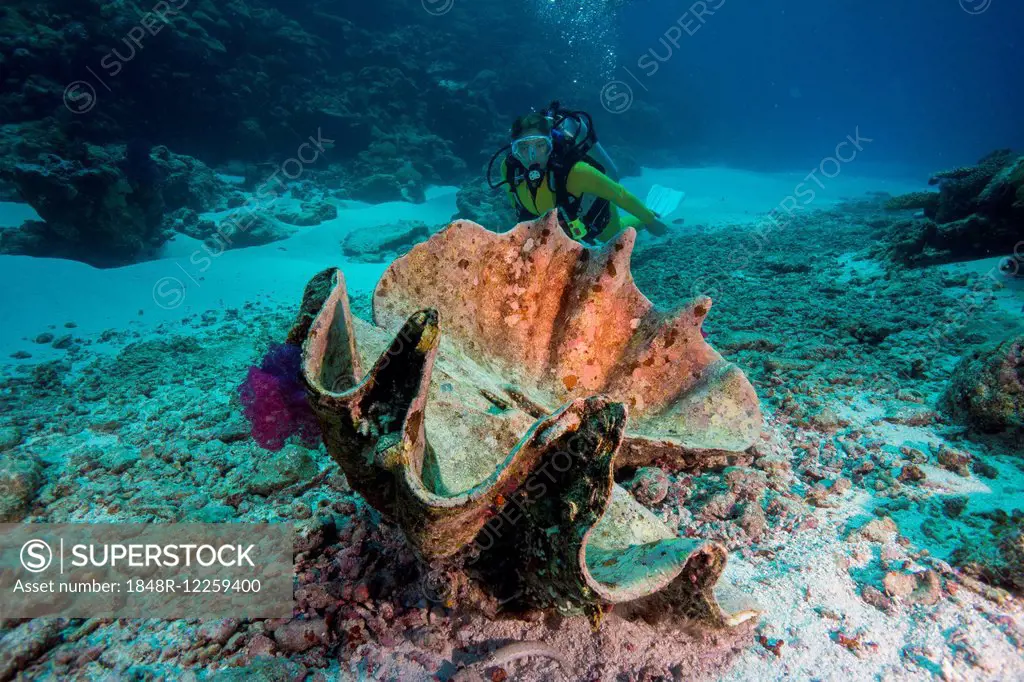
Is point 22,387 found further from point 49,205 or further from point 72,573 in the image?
point 49,205

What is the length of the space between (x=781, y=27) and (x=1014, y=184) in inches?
4306

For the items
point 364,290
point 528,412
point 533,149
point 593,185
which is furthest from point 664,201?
point 528,412

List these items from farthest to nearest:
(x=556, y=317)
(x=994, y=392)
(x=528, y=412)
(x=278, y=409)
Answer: (x=556, y=317)
(x=278, y=409)
(x=528, y=412)
(x=994, y=392)

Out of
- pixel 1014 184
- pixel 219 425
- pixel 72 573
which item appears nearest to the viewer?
pixel 72 573

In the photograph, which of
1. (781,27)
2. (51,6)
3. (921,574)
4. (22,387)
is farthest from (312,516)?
(781,27)

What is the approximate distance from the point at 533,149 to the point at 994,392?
5840 millimetres

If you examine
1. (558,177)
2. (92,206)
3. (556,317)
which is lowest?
(556,317)

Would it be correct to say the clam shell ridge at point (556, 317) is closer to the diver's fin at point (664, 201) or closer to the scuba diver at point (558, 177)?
the scuba diver at point (558, 177)

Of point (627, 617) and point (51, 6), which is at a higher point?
point (51, 6)

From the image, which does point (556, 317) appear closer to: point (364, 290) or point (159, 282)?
point (364, 290)

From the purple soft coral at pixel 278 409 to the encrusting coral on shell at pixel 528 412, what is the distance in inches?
32.2

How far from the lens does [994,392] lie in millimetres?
2410

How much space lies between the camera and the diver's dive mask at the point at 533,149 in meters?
6.54

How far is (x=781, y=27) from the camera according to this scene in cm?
8406
